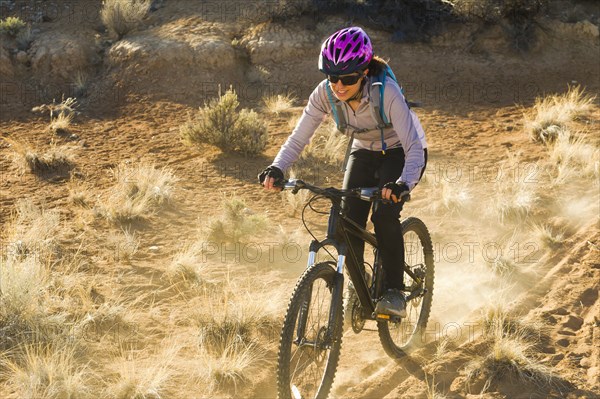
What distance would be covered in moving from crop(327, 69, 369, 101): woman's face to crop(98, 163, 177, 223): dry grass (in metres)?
3.77

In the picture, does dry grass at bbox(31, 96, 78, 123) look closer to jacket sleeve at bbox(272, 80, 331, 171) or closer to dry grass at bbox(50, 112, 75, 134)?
dry grass at bbox(50, 112, 75, 134)

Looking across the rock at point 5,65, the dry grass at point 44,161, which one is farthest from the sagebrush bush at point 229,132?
the rock at point 5,65

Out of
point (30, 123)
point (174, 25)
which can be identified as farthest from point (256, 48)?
point (30, 123)

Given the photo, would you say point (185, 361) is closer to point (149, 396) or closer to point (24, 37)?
point (149, 396)

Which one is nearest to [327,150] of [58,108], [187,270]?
[187,270]

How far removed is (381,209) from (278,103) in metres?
6.95

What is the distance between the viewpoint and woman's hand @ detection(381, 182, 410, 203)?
3.72 metres

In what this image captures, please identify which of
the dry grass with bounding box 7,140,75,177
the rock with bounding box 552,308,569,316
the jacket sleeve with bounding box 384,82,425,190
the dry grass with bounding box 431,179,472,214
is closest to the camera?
the jacket sleeve with bounding box 384,82,425,190

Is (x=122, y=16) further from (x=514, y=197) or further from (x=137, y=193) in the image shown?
(x=514, y=197)

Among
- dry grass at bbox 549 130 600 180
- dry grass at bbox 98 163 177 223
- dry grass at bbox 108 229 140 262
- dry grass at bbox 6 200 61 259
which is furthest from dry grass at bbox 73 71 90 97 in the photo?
dry grass at bbox 549 130 600 180

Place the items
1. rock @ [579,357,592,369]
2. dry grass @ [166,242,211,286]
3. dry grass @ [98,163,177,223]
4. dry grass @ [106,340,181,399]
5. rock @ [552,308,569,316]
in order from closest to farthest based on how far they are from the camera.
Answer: dry grass @ [106,340,181,399]
rock @ [579,357,592,369]
rock @ [552,308,569,316]
dry grass @ [166,242,211,286]
dry grass @ [98,163,177,223]

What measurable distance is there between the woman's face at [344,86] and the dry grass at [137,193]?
3.77 metres

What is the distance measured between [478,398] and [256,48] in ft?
31.2

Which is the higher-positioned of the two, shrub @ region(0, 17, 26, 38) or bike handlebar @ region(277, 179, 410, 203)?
bike handlebar @ region(277, 179, 410, 203)
